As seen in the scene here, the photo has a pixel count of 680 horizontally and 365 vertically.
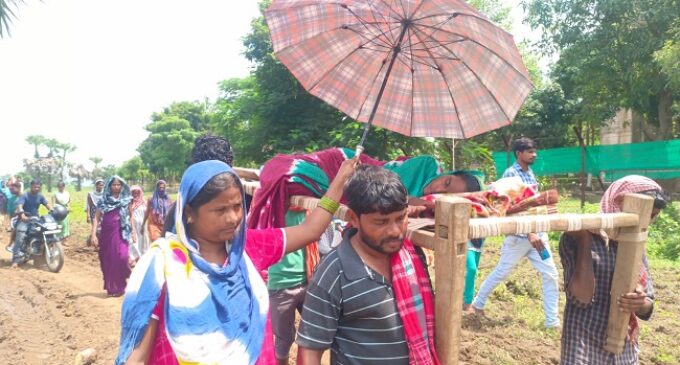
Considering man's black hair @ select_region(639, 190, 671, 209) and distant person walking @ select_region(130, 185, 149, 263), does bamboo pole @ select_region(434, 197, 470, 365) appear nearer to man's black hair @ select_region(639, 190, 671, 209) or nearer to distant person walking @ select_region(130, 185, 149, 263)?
man's black hair @ select_region(639, 190, 671, 209)

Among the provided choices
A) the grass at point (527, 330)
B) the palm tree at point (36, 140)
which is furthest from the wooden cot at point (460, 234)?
the palm tree at point (36, 140)

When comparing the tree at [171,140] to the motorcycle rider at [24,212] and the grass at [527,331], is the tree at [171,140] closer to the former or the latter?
the motorcycle rider at [24,212]

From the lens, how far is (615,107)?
1695 cm

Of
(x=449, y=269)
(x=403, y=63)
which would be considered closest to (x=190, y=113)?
(x=403, y=63)

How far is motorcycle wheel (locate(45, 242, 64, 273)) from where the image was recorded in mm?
8688

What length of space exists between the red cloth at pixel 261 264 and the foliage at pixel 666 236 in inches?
300

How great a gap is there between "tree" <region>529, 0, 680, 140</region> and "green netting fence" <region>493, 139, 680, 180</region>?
1.40m

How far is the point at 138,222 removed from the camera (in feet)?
26.3

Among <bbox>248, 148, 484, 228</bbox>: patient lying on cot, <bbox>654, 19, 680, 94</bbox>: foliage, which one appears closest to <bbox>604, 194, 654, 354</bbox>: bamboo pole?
<bbox>248, 148, 484, 228</bbox>: patient lying on cot

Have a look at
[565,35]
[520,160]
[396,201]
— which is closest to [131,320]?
[396,201]

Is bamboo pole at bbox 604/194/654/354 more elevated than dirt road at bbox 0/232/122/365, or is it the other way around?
bamboo pole at bbox 604/194/654/354

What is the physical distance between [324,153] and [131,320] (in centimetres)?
133

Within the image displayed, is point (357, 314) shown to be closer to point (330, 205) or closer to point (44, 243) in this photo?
point (330, 205)

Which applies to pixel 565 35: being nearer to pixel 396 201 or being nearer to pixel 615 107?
pixel 615 107
